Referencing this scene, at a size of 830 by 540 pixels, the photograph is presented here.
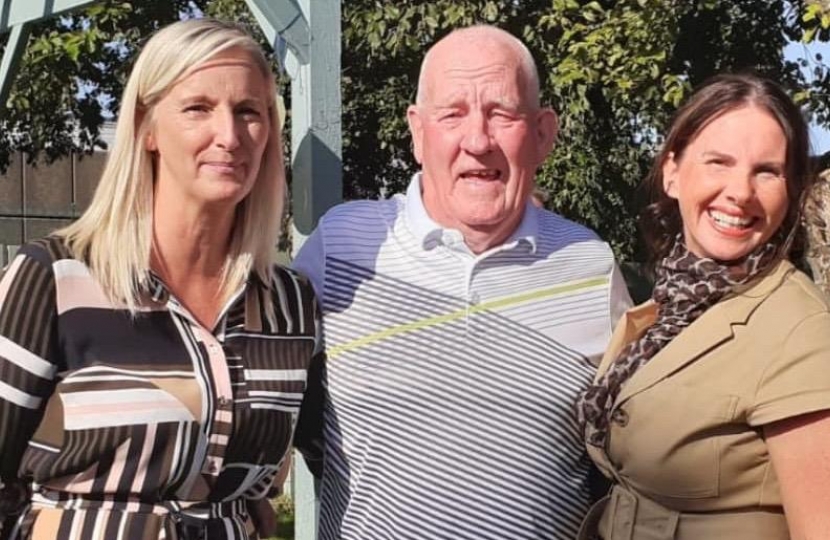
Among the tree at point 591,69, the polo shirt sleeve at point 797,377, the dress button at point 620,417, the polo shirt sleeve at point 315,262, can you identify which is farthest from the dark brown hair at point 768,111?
the tree at point 591,69

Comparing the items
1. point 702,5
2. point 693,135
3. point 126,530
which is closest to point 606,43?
point 702,5

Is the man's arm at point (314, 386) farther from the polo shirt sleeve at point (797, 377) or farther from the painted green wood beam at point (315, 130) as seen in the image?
the polo shirt sleeve at point (797, 377)

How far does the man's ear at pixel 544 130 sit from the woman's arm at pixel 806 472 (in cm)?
98

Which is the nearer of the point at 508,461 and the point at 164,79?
the point at 164,79

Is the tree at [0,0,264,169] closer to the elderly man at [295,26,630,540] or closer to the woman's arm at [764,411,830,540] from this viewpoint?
the elderly man at [295,26,630,540]

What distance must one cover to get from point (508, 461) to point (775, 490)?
2.19 feet

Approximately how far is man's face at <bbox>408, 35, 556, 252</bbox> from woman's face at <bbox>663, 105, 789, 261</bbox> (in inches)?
18.3

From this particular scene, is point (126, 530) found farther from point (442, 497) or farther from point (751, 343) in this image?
point (751, 343)

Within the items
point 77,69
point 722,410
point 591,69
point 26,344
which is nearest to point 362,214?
point 26,344

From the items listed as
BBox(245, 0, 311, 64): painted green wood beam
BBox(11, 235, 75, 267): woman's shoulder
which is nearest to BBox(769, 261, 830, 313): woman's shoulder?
BBox(11, 235, 75, 267): woman's shoulder

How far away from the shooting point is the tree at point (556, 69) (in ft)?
29.3

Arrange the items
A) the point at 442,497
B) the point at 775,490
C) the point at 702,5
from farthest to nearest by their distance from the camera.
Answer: the point at 702,5 < the point at 442,497 < the point at 775,490

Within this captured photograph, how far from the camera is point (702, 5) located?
965 centimetres

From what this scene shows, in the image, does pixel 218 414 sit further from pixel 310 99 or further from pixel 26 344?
pixel 310 99
